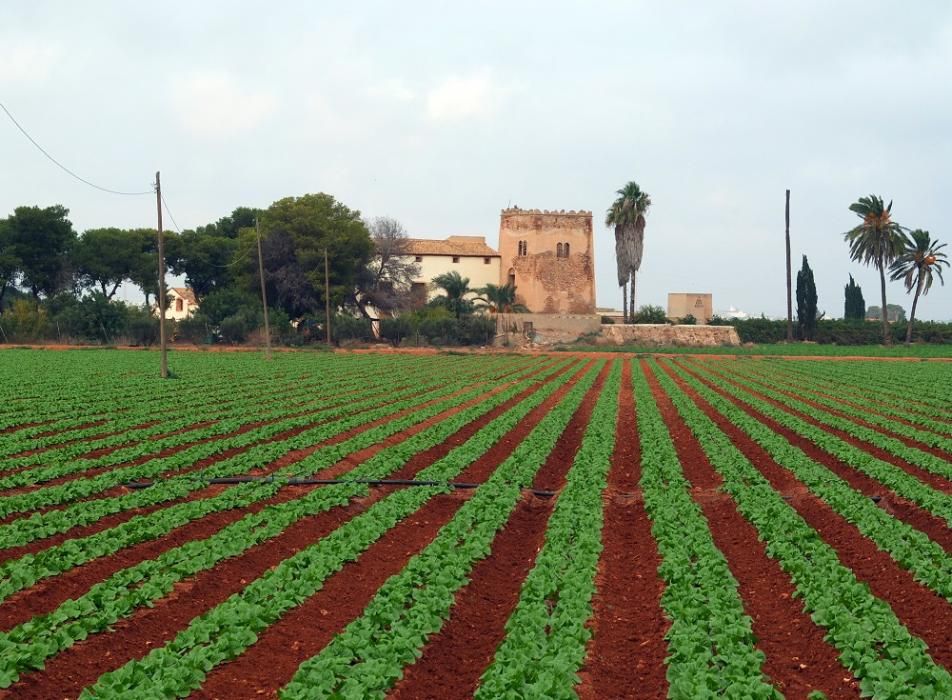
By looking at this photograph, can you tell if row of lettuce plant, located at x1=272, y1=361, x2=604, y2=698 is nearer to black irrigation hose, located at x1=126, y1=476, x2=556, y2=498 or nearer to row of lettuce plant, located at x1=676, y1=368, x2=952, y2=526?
black irrigation hose, located at x1=126, y1=476, x2=556, y2=498

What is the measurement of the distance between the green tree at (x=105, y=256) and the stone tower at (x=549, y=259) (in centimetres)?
3136

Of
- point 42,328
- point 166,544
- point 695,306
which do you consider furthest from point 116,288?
point 166,544

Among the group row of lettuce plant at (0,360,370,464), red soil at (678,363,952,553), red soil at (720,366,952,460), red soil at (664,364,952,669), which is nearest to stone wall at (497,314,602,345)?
red soil at (720,366,952,460)

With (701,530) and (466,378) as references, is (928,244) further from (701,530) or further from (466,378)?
(701,530)

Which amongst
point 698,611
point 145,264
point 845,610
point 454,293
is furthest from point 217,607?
point 145,264

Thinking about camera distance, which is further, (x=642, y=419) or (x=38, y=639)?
(x=642, y=419)

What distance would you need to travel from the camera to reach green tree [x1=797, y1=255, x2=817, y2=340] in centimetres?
6825

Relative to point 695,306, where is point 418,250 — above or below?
above

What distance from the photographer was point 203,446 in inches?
569

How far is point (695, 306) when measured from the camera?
7588 cm

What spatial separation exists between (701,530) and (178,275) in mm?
75751

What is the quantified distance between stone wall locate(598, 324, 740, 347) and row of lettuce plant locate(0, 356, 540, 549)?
4302 centimetres

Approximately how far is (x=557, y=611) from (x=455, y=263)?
2837 inches

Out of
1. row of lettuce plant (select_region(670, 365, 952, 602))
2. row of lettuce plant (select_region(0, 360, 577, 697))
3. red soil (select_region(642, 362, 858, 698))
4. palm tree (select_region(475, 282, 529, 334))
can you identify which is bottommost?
red soil (select_region(642, 362, 858, 698))
